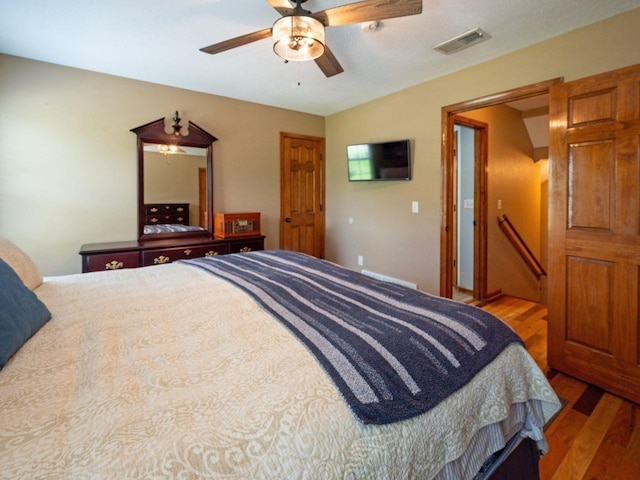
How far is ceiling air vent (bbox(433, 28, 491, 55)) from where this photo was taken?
94.1 inches

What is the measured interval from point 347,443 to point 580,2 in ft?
9.36

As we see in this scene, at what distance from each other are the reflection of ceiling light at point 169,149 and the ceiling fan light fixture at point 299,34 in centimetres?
218

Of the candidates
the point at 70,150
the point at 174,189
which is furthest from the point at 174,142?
the point at 70,150

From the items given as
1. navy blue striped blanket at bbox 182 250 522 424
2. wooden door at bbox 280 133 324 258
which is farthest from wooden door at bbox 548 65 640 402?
wooden door at bbox 280 133 324 258

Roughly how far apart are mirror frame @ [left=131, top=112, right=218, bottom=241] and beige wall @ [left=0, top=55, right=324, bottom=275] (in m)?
0.07

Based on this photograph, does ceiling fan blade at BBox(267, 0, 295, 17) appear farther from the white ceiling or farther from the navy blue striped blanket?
the navy blue striped blanket

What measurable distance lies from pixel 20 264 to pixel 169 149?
2327mm

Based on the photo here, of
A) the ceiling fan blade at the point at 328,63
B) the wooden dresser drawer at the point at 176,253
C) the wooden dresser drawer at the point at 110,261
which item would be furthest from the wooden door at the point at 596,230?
the wooden dresser drawer at the point at 110,261

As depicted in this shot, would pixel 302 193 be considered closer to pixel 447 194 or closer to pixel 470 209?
pixel 447 194

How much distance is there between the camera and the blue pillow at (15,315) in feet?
3.00

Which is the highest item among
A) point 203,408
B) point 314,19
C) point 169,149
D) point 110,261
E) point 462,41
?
point 462,41

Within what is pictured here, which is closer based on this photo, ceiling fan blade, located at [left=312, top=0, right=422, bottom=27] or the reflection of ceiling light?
ceiling fan blade, located at [left=312, top=0, right=422, bottom=27]

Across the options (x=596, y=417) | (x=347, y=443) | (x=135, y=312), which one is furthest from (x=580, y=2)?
(x=135, y=312)

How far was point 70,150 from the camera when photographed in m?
3.06
